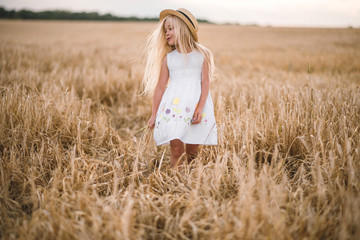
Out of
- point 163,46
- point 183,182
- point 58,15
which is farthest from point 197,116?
point 58,15

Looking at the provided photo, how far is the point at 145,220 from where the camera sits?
1.21 metres

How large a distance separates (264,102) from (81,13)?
277ft

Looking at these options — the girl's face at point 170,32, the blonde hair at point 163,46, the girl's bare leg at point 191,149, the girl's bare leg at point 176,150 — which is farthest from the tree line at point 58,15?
the girl's bare leg at point 176,150

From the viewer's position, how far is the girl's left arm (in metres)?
1.63

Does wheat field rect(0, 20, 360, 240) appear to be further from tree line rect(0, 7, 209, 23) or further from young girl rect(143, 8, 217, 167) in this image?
tree line rect(0, 7, 209, 23)

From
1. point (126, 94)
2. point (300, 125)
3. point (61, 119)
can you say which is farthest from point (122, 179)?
point (126, 94)

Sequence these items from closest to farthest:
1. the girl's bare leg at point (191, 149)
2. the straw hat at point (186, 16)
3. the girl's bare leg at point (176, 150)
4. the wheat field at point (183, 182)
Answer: the wheat field at point (183, 182) < the straw hat at point (186, 16) < the girl's bare leg at point (176, 150) < the girl's bare leg at point (191, 149)

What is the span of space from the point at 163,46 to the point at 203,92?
0.51 meters

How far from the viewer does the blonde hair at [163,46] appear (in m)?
1.65

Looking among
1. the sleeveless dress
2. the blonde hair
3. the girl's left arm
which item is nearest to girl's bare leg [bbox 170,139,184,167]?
the sleeveless dress

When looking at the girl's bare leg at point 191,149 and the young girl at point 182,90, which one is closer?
the young girl at point 182,90

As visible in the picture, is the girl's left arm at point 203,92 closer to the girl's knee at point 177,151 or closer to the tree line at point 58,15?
the girl's knee at point 177,151

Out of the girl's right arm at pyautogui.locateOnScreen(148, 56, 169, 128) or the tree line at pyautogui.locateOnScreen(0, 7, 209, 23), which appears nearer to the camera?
the girl's right arm at pyautogui.locateOnScreen(148, 56, 169, 128)

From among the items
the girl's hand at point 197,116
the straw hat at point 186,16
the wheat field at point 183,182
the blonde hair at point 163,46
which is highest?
the straw hat at point 186,16
